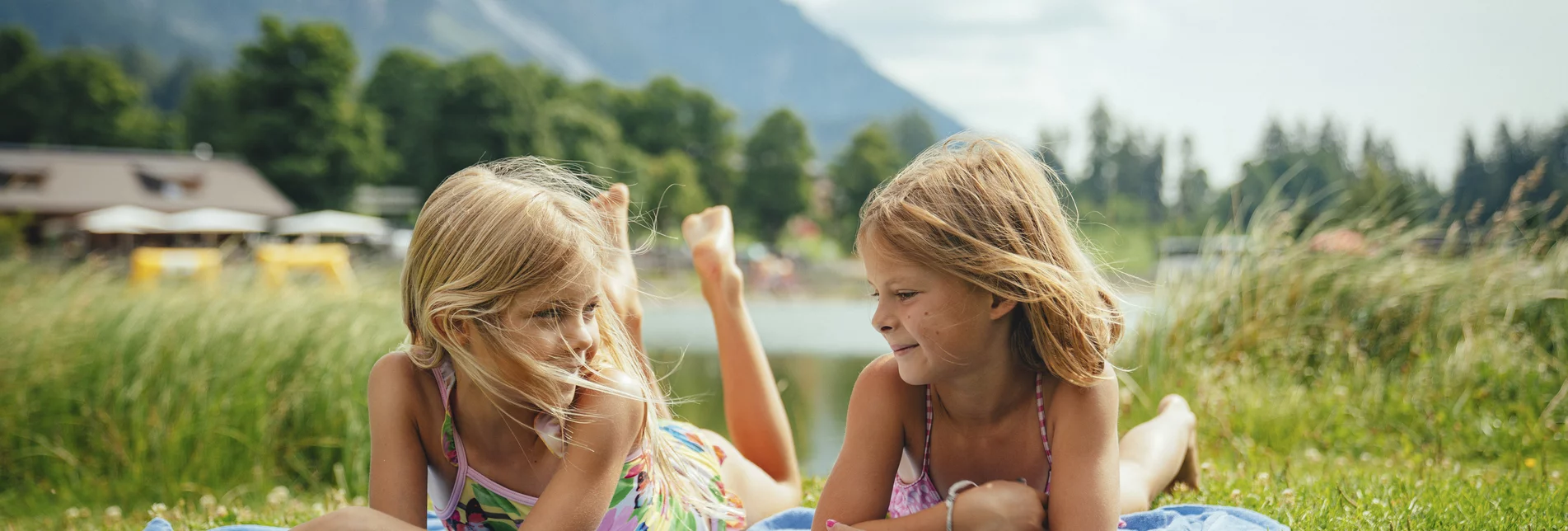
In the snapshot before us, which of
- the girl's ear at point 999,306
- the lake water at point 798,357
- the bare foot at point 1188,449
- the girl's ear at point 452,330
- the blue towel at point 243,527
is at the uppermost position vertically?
the girl's ear at point 999,306

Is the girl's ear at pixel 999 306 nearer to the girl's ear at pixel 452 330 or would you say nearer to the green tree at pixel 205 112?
the girl's ear at pixel 452 330

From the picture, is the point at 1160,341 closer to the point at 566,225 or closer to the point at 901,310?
the point at 901,310

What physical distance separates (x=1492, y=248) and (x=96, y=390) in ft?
26.0

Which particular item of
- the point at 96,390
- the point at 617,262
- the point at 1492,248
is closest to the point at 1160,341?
the point at 1492,248

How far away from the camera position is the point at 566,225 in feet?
6.10

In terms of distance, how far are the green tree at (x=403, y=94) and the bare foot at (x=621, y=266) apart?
4892cm

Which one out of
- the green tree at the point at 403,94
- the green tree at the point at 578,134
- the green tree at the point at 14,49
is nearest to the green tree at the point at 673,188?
the green tree at the point at 578,134

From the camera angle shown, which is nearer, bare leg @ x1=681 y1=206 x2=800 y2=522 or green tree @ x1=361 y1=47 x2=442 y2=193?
bare leg @ x1=681 y1=206 x2=800 y2=522

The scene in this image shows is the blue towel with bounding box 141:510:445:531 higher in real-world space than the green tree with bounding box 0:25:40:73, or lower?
lower

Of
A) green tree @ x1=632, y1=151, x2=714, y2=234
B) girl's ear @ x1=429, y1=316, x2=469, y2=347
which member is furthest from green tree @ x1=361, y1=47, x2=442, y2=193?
girl's ear @ x1=429, y1=316, x2=469, y2=347

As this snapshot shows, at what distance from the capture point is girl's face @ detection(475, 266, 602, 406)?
71.2 inches

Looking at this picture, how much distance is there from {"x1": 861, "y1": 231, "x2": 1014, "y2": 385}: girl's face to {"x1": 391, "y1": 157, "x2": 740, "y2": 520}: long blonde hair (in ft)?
1.69

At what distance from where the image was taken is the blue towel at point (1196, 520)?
231 cm

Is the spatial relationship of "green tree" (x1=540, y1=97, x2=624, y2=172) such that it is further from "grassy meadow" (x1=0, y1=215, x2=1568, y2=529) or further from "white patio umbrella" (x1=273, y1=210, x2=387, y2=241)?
"grassy meadow" (x1=0, y1=215, x2=1568, y2=529)
